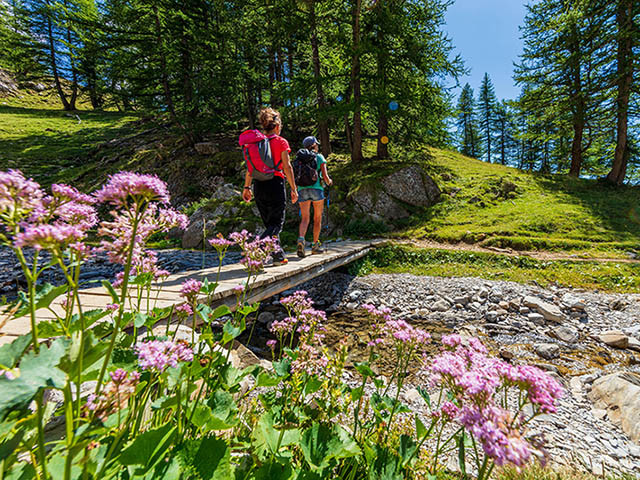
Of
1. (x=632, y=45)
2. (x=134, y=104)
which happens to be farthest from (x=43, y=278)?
(x=632, y=45)

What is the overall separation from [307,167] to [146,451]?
560 centimetres

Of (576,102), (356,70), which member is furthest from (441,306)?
(576,102)

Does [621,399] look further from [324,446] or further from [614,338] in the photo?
[324,446]

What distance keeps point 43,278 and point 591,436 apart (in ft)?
37.1

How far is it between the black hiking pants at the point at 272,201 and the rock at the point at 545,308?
5685mm

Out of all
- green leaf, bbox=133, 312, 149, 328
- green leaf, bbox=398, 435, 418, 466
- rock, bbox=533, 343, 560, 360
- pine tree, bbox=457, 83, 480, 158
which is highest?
pine tree, bbox=457, 83, 480, 158

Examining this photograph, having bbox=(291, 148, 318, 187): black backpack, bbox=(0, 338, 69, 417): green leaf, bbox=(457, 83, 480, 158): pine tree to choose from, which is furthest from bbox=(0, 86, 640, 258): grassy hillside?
bbox=(457, 83, 480, 158): pine tree

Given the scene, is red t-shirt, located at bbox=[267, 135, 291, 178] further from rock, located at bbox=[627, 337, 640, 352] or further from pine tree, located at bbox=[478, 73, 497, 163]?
pine tree, located at bbox=[478, 73, 497, 163]

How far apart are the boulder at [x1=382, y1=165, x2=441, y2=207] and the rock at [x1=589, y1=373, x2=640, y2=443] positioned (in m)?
9.73

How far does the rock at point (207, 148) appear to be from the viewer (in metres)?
16.9

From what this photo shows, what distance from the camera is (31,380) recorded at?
600 millimetres

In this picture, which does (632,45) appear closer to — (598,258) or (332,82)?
(598,258)

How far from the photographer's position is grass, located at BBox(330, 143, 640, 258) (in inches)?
375

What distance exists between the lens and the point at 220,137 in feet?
64.4
